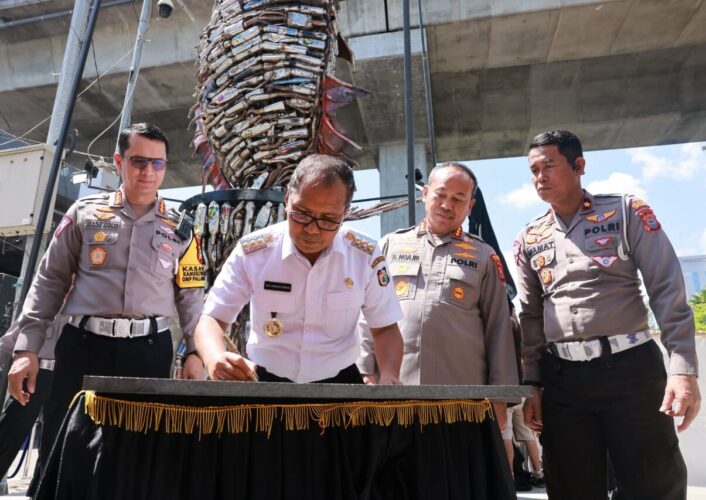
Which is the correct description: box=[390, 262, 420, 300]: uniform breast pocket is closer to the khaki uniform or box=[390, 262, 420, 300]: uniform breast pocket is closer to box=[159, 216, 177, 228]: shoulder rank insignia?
the khaki uniform

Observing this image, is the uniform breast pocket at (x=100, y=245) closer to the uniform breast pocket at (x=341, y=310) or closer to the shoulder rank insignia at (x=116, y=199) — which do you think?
the shoulder rank insignia at (x=116, y=199)

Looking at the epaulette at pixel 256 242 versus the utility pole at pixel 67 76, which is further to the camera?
the utility pole at pixel 67 76

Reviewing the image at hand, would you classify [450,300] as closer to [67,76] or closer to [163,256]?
[163,256]

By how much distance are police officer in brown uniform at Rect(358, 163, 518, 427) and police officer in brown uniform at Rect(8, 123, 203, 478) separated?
825 mm

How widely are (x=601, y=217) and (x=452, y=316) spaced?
0.71 meters

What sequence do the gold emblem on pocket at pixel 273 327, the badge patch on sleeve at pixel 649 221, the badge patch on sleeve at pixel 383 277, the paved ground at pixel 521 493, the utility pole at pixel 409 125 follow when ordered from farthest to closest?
1. the paved ground at pixel 521 493
2. the utility pole at pixel 409 125
3. the badge patch on sleeve at pixel 649 221
4. the badge patch on sleeve at pixel 383 277
5. the gold emblem on pocket at pixel 273 327

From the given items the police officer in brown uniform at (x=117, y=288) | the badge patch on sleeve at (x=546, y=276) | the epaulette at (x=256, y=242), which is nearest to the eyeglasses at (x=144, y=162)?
the police officer in brown uniform at (x=117, y=288)

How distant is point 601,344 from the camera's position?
1934 millimetres

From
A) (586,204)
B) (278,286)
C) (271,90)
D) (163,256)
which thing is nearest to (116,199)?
(163,256)

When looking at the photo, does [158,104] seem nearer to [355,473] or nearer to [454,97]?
[454,97]

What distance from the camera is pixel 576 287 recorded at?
2039 millimetres

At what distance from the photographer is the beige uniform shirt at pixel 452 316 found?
2.04 metres

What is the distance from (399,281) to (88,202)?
1337 mm

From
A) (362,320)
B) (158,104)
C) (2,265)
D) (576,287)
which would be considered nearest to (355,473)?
(362,320)
